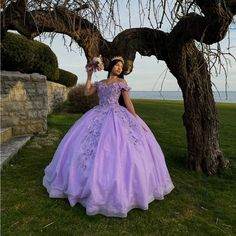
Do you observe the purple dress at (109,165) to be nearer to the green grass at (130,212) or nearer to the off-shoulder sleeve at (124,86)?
the off-shoulder sleeve at (124,86)

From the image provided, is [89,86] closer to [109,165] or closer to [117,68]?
[117,68]

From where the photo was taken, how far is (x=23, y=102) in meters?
9.53

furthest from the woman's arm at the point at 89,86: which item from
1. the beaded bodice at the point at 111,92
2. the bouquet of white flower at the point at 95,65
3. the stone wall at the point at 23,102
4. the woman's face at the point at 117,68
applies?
the stone wall at the point at 23,102

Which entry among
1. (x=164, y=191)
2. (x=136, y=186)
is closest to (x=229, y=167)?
(x=164, y=191)

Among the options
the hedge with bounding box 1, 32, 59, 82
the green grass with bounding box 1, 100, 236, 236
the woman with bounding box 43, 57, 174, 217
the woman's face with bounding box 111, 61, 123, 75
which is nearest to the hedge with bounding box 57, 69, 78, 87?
the hedge with bounding box 1, 32, 59, 82

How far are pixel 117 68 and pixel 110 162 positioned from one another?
1.48 metres

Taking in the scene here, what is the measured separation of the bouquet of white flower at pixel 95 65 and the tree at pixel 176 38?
123mm

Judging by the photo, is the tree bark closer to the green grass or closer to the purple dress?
the green grass

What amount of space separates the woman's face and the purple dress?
188mm

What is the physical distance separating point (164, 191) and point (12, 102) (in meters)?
5.52

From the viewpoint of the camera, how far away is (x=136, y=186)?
14.7 feet

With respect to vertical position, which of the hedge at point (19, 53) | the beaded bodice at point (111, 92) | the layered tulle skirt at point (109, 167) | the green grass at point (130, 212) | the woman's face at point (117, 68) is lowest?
the green grass at point (130, 212)

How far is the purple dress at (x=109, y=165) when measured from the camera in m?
4.35

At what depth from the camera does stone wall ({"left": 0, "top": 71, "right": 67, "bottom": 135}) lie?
921cm
